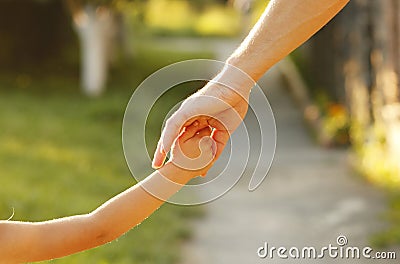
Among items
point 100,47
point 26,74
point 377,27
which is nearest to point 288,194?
point 377,27

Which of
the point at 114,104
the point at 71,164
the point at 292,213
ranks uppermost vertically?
the point at 114,104

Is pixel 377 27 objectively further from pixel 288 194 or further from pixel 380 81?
pixel 288 194

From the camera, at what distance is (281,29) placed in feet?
7.19

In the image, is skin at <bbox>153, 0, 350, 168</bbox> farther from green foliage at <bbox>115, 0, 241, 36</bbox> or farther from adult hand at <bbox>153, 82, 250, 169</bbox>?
green foliage at <bbox>115, 0, 241, 36</bbox>

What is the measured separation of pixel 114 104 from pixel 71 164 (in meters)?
5.06

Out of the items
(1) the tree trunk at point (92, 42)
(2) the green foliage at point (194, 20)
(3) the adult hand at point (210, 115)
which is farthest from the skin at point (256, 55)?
(2) the green foliage at point (194, 20)

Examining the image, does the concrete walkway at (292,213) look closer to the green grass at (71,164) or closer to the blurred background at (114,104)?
the blurred background at (114,104)

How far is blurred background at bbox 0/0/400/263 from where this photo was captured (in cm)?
753

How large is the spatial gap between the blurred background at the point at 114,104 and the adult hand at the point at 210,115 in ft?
12.2

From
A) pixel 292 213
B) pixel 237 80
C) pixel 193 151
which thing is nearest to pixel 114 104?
pixel 292 213

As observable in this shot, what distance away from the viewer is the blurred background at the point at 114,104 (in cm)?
753

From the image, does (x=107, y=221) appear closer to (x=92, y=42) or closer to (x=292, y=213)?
(x=292, y=213)

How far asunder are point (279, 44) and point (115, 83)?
1645 cm

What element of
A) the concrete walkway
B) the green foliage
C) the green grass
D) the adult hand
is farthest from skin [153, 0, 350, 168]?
the green foliage
